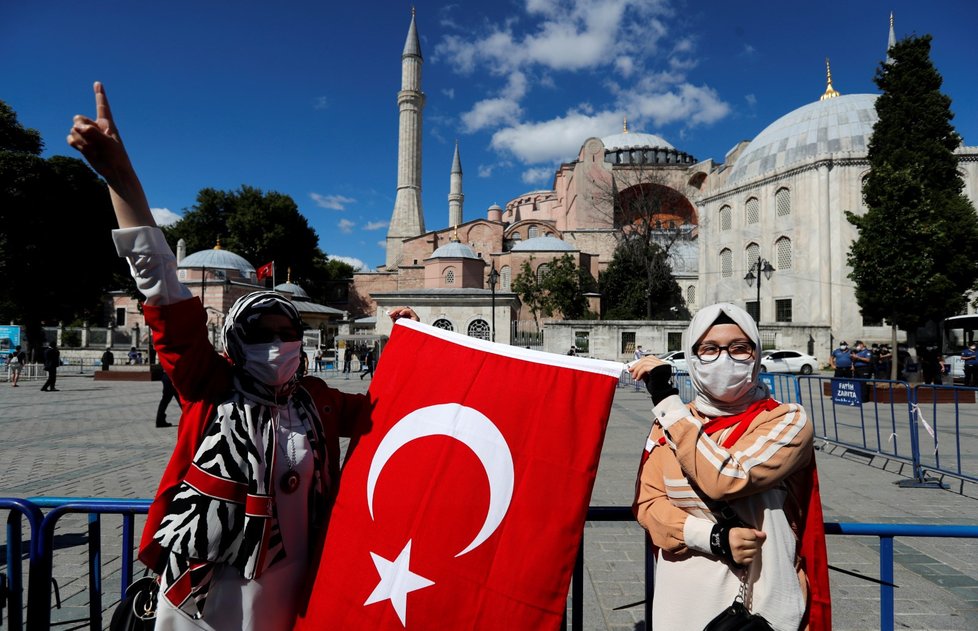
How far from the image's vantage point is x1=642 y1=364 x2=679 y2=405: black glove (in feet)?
6.12

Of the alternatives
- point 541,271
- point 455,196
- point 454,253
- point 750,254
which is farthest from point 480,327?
point 455,196

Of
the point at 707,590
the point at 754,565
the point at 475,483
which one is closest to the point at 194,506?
the point at 475,483

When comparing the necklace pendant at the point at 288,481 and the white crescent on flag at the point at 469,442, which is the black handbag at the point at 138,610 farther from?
the white crescent on flag at the point at 469,442

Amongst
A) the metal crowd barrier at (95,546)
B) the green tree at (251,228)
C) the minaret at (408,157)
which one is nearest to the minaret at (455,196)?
the minaret at (408,157)

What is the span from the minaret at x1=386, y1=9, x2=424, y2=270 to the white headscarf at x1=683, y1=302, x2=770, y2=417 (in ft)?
174

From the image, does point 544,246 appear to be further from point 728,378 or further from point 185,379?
point 185,379

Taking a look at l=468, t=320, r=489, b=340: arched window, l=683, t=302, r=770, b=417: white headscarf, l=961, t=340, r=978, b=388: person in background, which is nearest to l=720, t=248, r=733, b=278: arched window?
l=468, t=320, r=489, b=340: arched window

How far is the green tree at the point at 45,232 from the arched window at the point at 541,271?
28.4 m

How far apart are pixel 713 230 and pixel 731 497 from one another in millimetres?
42626

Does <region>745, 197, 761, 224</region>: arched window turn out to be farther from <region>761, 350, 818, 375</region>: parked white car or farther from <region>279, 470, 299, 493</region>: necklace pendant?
<region>279, 470, 299, 493</region>: necklace pendant

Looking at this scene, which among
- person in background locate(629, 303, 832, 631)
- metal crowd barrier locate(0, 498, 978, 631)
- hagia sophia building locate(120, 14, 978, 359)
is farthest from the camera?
hagia sophia building locate(120, 14, 978, 359)

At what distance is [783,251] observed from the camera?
1399 inches

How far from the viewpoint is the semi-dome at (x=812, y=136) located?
35.1 m

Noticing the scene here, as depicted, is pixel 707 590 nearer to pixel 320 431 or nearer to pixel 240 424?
pixel 320 431
